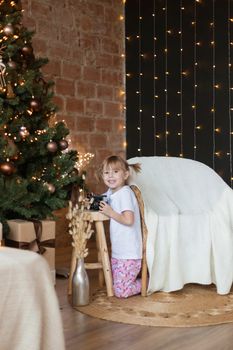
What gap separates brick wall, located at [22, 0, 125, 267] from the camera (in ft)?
14.9

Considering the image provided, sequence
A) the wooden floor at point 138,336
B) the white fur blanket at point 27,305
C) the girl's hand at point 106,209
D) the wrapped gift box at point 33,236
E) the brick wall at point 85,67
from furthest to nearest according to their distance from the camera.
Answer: the brick wall at point 85,67
the wrapped gift box at point 33,236
the girl's hand at point 106,209
the wooden floor at point 138,336
the white fur blanket at point 27,305

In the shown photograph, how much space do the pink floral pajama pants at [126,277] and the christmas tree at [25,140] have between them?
1.91 ft

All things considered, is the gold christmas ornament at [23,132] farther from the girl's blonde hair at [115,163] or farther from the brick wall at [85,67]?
the brick wall at [85,67]

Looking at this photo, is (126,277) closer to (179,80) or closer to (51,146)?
(51,146)

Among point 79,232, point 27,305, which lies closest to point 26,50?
point 79,232

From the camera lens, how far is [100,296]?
2949mm

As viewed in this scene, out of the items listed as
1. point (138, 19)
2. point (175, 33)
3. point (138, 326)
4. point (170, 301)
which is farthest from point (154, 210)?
point (138, 19)

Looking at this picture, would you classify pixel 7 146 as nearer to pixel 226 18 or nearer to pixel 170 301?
pixel 170 301

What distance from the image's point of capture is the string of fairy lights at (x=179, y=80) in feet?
15.0

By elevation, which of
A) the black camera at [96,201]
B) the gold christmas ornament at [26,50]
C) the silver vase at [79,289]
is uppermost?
the gold christmas ornament at [26,50]

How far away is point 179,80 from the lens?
15.8 ft

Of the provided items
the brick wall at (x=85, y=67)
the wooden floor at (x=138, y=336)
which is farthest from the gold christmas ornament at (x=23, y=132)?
the brick wall at (x=85, y=67)

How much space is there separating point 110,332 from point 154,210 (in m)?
0.92

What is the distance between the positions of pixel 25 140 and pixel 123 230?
867 millimetres
